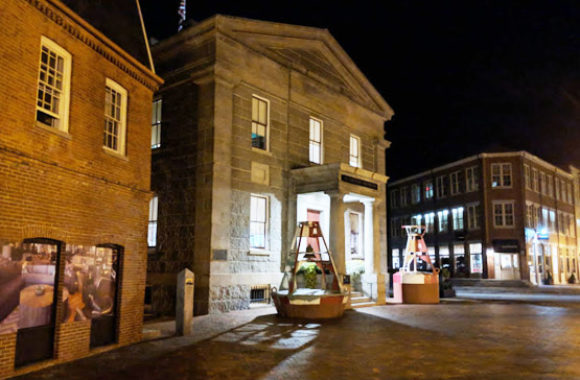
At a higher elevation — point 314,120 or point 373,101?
point 373,101

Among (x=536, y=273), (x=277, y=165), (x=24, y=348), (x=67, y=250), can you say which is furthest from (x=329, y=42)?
(x=536, y=273)

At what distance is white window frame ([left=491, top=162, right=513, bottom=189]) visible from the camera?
42062mm

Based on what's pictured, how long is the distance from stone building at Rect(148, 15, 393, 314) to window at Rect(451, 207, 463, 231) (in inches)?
989

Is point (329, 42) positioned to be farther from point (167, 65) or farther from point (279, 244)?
point (279, 244)

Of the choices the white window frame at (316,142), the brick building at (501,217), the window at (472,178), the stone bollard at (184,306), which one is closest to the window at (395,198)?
the brick building at (501,217)

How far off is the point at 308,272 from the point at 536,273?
3007cm

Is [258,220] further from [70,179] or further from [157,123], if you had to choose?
[70,179]

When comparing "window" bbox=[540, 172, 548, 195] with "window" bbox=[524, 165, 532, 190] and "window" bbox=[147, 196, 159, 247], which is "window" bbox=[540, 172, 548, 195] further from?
"window" bbox=[147, 196, 159, 247]

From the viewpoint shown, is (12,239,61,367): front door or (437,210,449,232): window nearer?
(12,239,61,367): front door

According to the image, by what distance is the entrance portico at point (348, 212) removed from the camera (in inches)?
760

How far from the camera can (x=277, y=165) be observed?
2039 centimetres

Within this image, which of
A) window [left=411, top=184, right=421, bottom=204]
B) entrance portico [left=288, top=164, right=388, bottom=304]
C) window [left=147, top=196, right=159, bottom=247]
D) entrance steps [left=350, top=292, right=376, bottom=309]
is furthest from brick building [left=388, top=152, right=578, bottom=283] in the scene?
window [left=147, top=196, right=159, bottom=247]

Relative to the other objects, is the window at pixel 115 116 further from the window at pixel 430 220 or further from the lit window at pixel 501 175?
the window at pixel 430 220

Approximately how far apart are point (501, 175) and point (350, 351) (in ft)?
119
